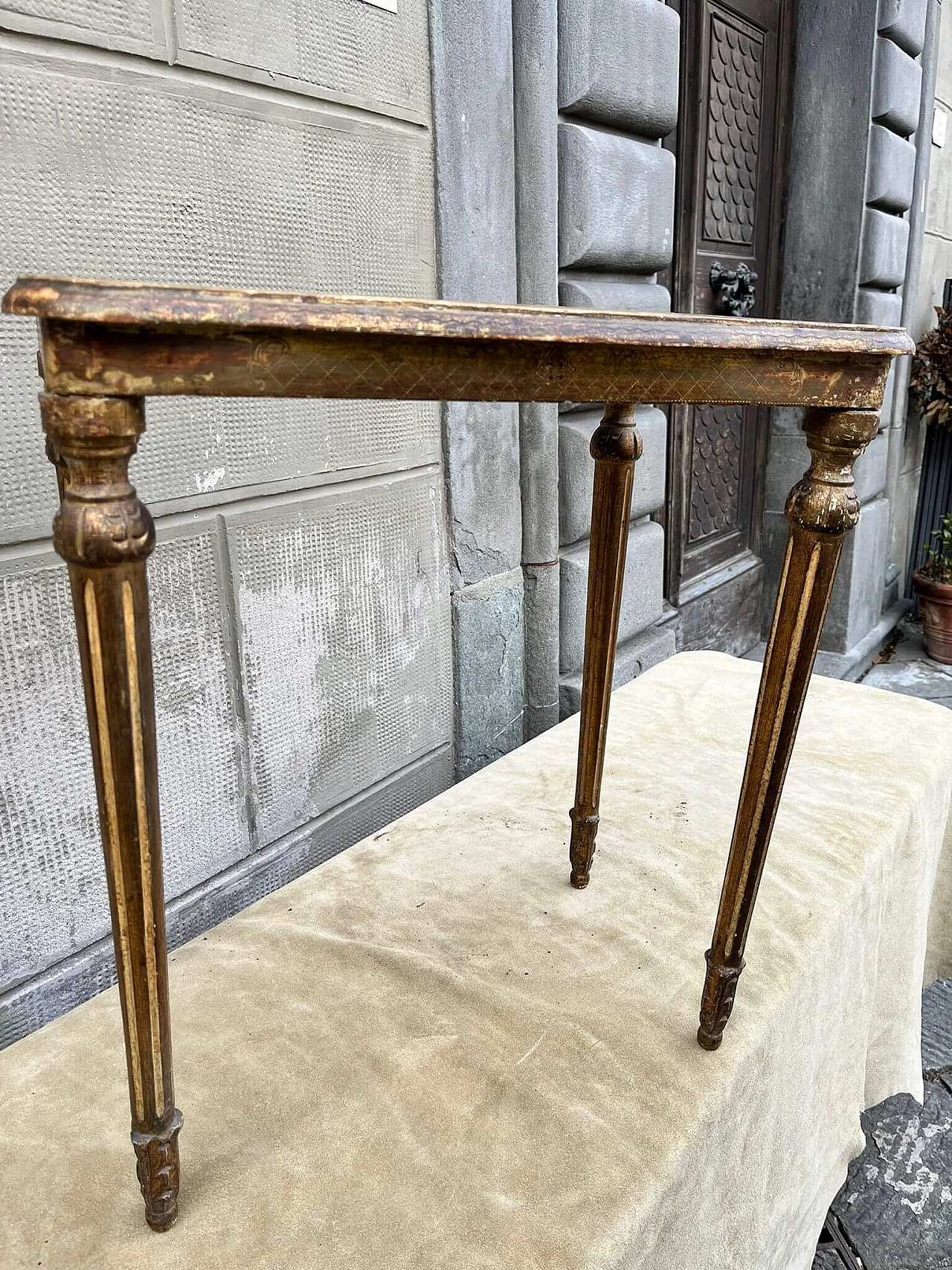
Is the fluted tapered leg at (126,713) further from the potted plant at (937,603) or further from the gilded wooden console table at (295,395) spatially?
the potted plant at (937,603)

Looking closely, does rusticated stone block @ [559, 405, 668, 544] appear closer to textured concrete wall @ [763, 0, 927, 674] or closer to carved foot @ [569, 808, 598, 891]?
carved foot @ [569, 808, 598, 891]

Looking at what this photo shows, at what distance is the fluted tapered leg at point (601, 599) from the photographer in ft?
3.42

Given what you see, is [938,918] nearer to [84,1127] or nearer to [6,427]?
[84,1127]

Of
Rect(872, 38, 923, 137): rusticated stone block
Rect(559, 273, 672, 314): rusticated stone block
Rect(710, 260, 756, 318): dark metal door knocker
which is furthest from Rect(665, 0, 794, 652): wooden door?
Rect(559, 273, 672, 314): rusticated stone block

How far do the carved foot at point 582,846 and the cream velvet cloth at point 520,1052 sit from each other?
0.05ft

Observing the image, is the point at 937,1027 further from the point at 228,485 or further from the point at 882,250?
the point at 882,250

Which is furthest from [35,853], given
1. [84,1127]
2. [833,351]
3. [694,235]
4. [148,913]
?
[694,235]

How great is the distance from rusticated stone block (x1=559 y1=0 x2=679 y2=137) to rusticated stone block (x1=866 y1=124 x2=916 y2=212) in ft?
4.06

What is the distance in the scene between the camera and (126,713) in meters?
0.55

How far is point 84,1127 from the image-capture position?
74 centimetres

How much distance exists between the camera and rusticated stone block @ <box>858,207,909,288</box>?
2.89 m

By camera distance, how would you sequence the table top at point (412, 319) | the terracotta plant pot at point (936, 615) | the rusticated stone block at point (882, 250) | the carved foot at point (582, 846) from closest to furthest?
1. the table top at point (412, 319)
2. the carved foot at point (582, 846)
3. the rusticated stone block at point (882, 250)
4. the terracotta plant pot at point (936, 615)

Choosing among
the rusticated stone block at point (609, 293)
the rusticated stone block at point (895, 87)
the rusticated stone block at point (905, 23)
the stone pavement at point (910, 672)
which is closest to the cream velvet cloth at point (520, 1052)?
the rusticated stone block at point (609, 293)

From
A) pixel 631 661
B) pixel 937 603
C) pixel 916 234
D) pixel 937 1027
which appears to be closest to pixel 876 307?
pixel 916 234
